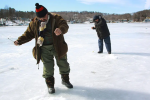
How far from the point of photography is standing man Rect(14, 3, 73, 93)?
79.9 inches

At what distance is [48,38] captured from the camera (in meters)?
2.12

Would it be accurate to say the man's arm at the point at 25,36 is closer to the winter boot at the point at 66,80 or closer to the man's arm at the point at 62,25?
the man's arm at the point at 62,25

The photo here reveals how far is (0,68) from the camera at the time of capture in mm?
3641

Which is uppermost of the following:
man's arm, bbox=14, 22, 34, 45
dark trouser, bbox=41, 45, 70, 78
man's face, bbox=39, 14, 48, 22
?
man's face, bbox=39, 14, 48, 22

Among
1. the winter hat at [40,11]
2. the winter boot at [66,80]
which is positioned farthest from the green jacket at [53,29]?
the winter boot at [66,80]

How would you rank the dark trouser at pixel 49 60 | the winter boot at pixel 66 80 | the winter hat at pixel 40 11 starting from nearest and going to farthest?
1. the winter hat at pixel 40 11
2. the dark trouser at pixel 49 60
3. the winter boot at pixel 66 80

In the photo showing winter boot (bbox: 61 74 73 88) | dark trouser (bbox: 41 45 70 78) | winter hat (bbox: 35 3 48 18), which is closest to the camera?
winter hat (bbox: 35 3 48 18)

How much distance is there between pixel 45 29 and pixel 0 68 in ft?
7.79

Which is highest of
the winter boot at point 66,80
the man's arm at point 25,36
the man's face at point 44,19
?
the man's face at point 44,19

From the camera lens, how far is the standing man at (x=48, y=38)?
2029mm

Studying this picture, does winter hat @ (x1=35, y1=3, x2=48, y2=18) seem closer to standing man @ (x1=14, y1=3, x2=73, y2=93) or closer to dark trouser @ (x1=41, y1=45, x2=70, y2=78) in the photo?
standing man @ (x1=14, y1=3, x2=73, y2=93)

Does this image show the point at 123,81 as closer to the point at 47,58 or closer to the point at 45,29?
the point at 47,58

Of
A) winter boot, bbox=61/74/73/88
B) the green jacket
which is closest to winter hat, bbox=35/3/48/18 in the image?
the green jacket

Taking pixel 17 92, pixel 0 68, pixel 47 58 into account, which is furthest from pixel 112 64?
pixel 0 68
